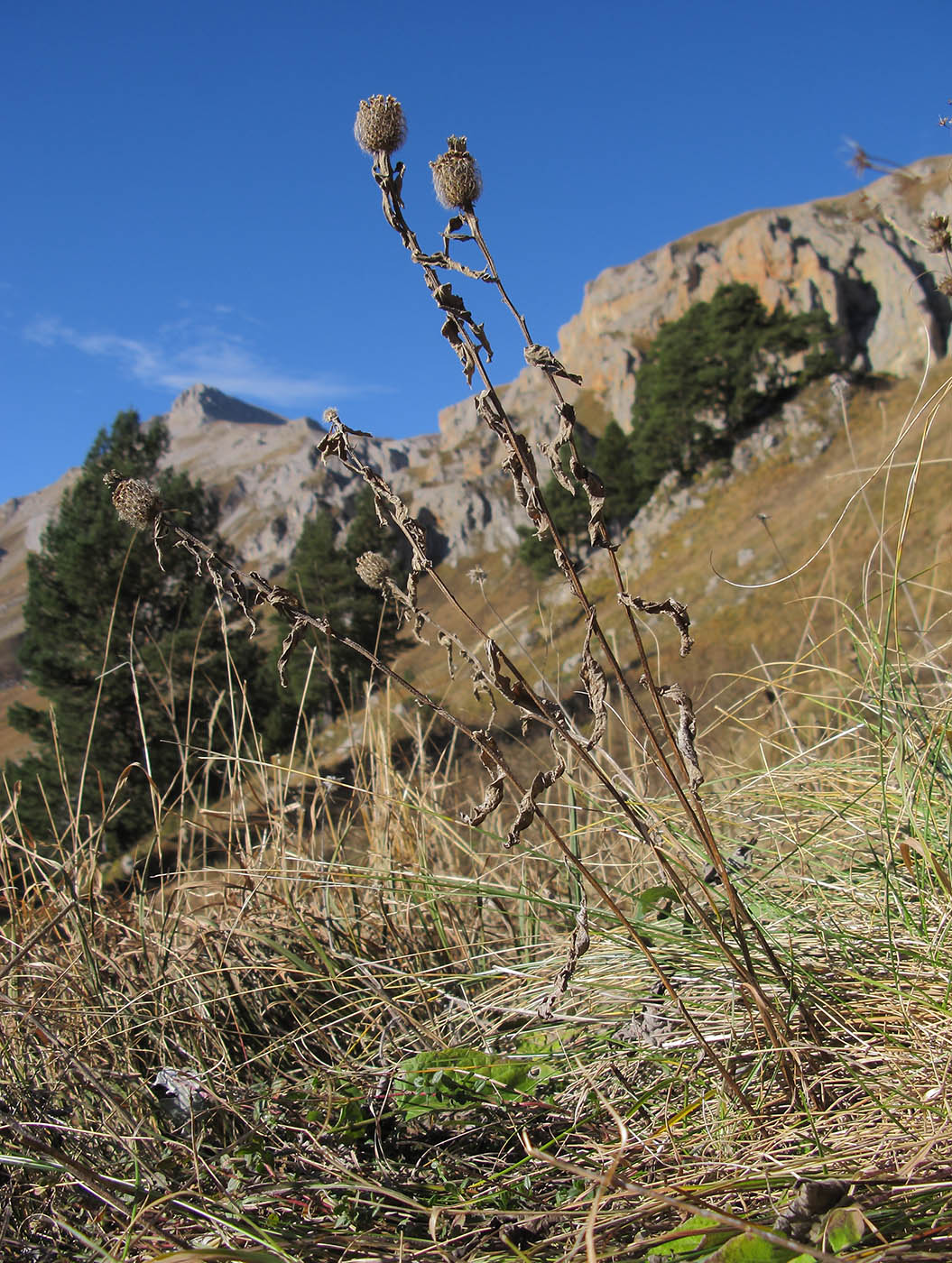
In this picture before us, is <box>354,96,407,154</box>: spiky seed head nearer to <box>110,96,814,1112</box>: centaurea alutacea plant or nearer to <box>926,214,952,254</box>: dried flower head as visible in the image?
<box>110,96,814,1112</box>: centaurea alutacea plant

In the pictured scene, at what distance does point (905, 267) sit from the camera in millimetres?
67812

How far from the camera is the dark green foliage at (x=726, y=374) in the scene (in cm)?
5725

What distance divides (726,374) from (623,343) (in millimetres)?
55436

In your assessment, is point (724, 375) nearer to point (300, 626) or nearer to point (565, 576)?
point (565, 576)

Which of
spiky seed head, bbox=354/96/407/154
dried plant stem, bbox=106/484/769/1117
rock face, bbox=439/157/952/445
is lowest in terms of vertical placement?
dried plant stem, bbox=106/484/769/1117

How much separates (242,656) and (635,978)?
2277 centimetres

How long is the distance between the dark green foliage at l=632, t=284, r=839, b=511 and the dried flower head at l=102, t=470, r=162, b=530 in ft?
198

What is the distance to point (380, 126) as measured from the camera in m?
1.07

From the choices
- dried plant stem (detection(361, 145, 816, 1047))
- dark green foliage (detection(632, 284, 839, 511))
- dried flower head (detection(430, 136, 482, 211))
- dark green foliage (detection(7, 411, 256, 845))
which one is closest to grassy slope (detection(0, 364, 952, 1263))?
dried plant stem (detection(361, 145, 816, 1047))

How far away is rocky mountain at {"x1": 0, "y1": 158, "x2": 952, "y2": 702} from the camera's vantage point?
6338 cm

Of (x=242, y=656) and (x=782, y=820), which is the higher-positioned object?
(x=242, y=656)

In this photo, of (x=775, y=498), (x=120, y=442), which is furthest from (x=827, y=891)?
(x=775, y=498)

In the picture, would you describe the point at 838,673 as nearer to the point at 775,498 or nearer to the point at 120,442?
the point at 120,442

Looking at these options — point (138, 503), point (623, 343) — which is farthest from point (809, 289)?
point (138, 503)
